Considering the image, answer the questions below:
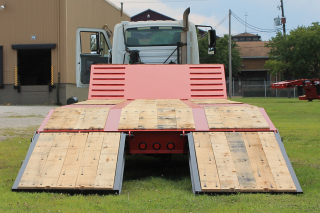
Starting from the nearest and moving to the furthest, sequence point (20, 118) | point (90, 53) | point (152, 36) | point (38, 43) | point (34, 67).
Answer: point (152, 36) < point (90, 53) < point (20, 118) < point (38, 43) < point (34, 67)

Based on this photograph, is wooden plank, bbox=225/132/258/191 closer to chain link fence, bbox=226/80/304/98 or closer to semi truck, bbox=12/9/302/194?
semi truck, bbox=12/9/302/194

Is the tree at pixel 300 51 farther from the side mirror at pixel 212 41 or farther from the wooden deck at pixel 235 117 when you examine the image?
the wooden deck at pixel 235 117

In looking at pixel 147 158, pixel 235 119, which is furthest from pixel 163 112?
pixel 147 158

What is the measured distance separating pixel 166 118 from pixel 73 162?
1.32m

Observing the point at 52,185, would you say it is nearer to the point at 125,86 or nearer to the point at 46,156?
the point at 46,156

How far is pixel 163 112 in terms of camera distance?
215 inches

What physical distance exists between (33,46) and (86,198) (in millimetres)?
23519

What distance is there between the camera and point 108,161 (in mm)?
4773

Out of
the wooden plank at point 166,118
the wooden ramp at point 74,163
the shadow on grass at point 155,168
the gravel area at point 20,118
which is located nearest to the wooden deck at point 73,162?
the wooden ramp at point 74,163

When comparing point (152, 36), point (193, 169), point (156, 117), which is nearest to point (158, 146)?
point (156, 117)

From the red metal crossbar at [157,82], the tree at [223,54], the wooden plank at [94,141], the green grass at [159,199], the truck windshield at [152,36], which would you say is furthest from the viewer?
the tree at [223,54]

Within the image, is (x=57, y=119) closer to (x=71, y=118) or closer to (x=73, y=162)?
(x=71, y=118)

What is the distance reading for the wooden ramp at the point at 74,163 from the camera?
4.54 metres

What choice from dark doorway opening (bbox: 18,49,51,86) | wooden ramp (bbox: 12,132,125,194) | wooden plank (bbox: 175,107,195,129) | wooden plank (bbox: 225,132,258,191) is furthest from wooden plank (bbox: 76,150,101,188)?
dark doorway opening (bbox: 18,49,51,86)
